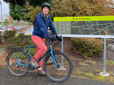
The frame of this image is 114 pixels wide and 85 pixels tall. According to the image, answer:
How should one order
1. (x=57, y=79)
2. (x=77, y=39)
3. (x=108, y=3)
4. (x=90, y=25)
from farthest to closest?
(x=108, y=3)
(x=77, y=39)
(x=90, y=25)
(x=57, y=79)

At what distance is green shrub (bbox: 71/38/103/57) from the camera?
513 centimetres

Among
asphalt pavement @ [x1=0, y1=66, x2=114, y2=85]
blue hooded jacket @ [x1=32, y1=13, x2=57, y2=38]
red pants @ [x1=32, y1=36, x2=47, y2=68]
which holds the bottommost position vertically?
asphalt pavement @ [x1=0, y1=66, x2=114, y2=85]

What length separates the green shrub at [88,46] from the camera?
202 inches

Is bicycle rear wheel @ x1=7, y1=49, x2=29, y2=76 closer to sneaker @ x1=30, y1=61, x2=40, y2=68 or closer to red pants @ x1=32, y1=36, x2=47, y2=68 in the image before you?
sneaker @ x1=30, y1=61, x2=40, y2=68

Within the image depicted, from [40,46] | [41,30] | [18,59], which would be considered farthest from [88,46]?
[18,59]

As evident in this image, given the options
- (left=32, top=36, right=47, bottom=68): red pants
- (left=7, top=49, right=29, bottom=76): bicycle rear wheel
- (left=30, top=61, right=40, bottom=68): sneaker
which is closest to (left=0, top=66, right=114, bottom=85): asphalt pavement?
(left=7, top=49, right=29, bottom=76): bicycle rear wheel

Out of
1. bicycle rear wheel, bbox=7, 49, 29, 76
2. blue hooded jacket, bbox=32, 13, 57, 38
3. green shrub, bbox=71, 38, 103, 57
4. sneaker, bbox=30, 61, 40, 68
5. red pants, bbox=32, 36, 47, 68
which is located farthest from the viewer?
green shrub, bbox=71, 38, 103, 57

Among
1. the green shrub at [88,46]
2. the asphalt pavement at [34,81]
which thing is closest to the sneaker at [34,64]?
the asphalt pavement at [34,81]

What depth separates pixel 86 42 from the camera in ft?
17.2

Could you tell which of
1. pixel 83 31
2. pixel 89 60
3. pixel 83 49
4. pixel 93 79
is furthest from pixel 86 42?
pixel 93 79

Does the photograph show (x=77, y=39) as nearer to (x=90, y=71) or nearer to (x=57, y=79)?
(x=90, y=71)

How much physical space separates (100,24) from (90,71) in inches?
57.4

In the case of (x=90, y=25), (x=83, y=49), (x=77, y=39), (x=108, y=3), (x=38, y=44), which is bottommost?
(x=83, y=49)

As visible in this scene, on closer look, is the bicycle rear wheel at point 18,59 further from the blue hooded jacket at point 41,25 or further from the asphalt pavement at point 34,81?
the blue hooded jacket at point 41,25
